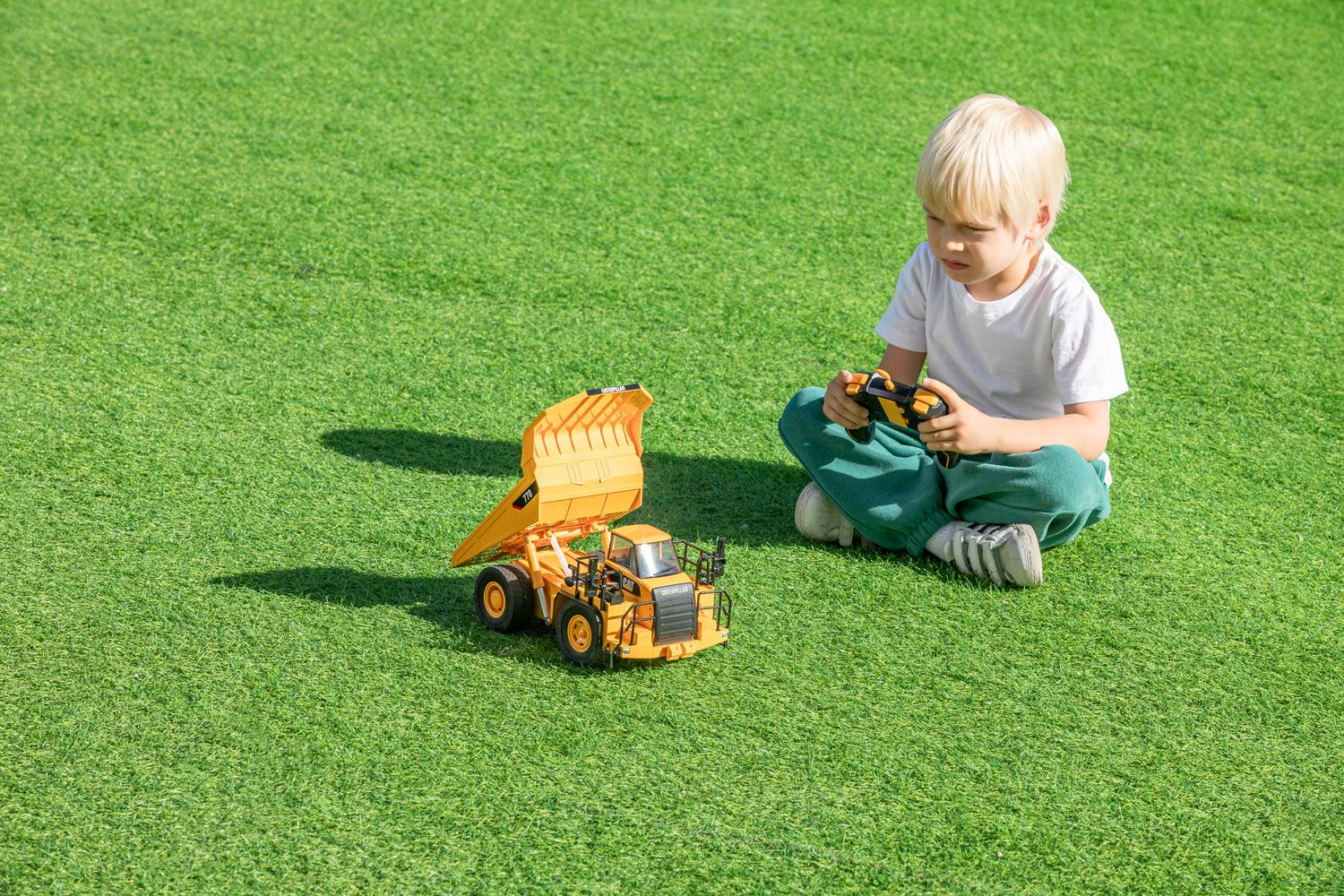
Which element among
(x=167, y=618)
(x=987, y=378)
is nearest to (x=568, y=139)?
(x=987, y=378)

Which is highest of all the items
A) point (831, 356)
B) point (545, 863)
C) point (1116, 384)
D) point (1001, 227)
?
point (1001, 227)

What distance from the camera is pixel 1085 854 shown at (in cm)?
221

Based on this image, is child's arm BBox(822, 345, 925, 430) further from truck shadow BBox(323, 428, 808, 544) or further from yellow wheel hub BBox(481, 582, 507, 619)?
yellow wheel hub BBox(481, 582, 507, 619)

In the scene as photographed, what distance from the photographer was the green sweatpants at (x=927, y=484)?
9.63 ft

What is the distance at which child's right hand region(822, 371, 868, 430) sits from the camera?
2934 millimetres

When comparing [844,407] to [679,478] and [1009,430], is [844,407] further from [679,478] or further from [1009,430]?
[679,478]

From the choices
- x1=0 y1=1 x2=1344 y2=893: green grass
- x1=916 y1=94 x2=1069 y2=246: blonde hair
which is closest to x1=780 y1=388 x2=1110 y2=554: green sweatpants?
x1=0 y1=1 x2=1344 y2=893: green grass

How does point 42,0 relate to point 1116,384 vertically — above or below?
above

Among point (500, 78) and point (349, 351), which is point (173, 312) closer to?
point (349, 351)

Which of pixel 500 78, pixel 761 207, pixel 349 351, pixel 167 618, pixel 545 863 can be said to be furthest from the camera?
pixel 500 78

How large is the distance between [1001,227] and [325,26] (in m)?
4.16

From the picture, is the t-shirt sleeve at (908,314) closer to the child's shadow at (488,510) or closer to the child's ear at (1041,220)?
the child's ear at (1041,220)

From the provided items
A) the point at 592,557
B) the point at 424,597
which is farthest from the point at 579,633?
the point at 424,597

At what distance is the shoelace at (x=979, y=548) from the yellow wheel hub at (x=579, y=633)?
37.4 inches
